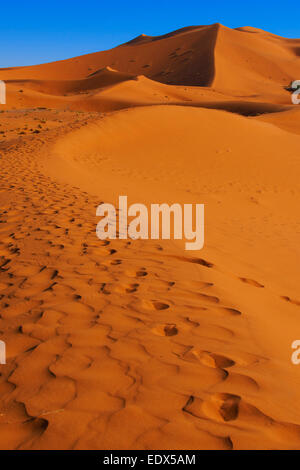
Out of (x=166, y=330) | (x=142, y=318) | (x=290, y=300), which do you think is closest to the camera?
(x=166, y=330)

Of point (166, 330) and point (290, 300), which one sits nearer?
point (166, 330)

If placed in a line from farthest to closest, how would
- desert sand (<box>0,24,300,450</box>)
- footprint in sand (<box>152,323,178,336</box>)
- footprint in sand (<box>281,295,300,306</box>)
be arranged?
1. footprint in sand (<box>281,295,300,306</box>)
2. footprint in sand (<box>152,323,178,336</box>)
3. desert sand (<box>0,24,300,450</box>)

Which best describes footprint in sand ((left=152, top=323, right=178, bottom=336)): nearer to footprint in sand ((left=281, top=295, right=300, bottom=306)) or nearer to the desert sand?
the desert sand

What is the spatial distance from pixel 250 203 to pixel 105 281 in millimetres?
7677

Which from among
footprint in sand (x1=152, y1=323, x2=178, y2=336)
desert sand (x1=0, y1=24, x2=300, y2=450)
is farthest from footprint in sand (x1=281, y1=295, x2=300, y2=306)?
footprint in sand (x1=152, y1=323, x2=178, y2=336)

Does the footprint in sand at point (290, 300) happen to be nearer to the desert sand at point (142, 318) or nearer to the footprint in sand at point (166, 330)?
the desert sand at point (142, 318)

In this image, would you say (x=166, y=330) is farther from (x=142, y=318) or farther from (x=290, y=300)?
(x=290, y=300)

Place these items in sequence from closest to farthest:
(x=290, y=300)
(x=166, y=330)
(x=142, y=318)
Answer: (x=166, y=330) < (x=142, y=318) < (x=290, y=300)

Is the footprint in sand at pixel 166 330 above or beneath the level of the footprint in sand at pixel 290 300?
above

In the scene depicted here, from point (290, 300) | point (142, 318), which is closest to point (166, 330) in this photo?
point (142, 318)

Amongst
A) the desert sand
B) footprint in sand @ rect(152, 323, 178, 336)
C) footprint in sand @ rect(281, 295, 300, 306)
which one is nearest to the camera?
the desert sand

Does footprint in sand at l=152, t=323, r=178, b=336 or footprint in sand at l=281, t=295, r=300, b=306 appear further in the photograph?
footprint in sand at l=281, t=295, r=300, b=306

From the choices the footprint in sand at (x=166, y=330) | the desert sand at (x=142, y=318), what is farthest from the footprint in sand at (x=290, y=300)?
the footprint in sand at (x=166, y=330)
